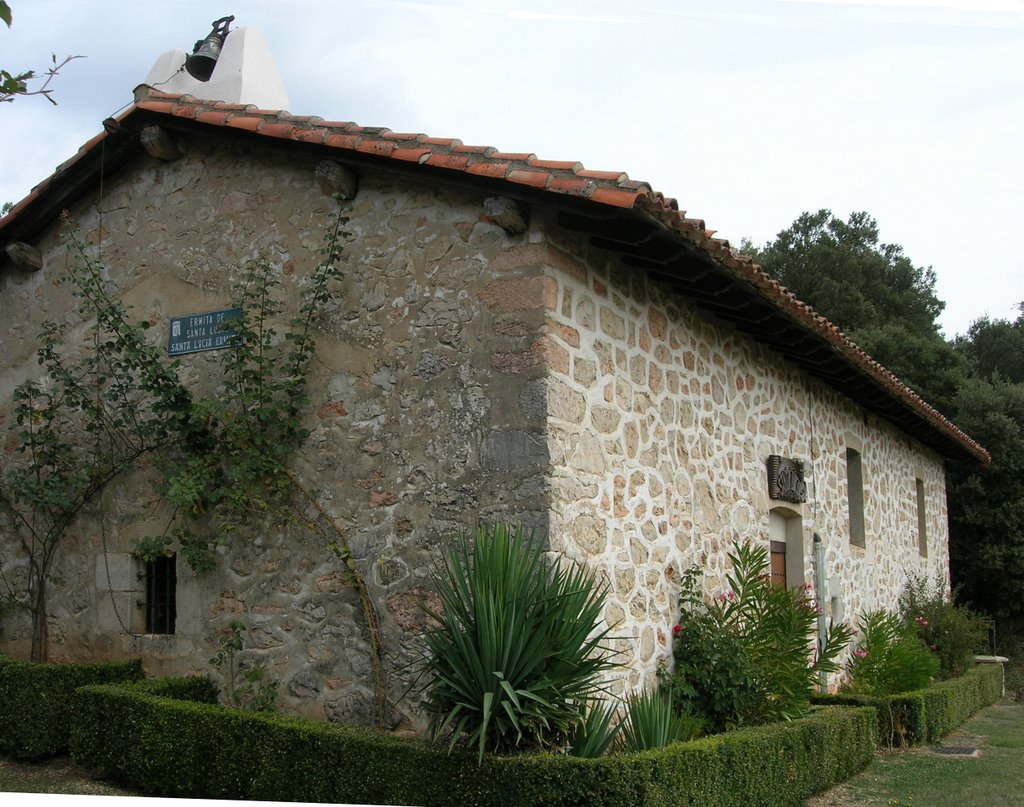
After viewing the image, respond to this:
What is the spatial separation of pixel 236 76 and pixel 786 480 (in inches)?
264

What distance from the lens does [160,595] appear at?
7.90 m

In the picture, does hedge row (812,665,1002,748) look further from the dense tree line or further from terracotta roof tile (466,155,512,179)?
the dense tree line

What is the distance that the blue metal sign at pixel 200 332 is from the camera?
7555mm

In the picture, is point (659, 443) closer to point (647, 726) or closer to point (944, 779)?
point (647, 726)

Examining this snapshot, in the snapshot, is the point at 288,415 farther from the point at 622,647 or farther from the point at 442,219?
the point at 622,647

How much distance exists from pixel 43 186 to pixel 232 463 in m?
3.30

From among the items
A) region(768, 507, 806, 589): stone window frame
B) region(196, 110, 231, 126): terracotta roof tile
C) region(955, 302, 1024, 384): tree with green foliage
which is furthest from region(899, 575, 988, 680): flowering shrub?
region(955, 302, 1024, 384): tree with green foliage

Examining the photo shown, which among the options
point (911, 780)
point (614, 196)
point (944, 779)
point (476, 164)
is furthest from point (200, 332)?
point (944, 779)

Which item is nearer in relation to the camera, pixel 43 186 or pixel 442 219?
pixel 442 219

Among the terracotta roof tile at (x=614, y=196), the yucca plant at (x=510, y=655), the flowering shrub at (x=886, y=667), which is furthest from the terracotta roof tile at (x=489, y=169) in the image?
the flowering shrub at (x=886, y=667)

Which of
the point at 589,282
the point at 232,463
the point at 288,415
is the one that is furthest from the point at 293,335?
the point at 589,282

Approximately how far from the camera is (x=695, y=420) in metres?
→ 7.89

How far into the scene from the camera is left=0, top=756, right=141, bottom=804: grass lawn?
6320 millimetres

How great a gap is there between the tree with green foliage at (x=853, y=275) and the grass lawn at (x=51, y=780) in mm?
21347
